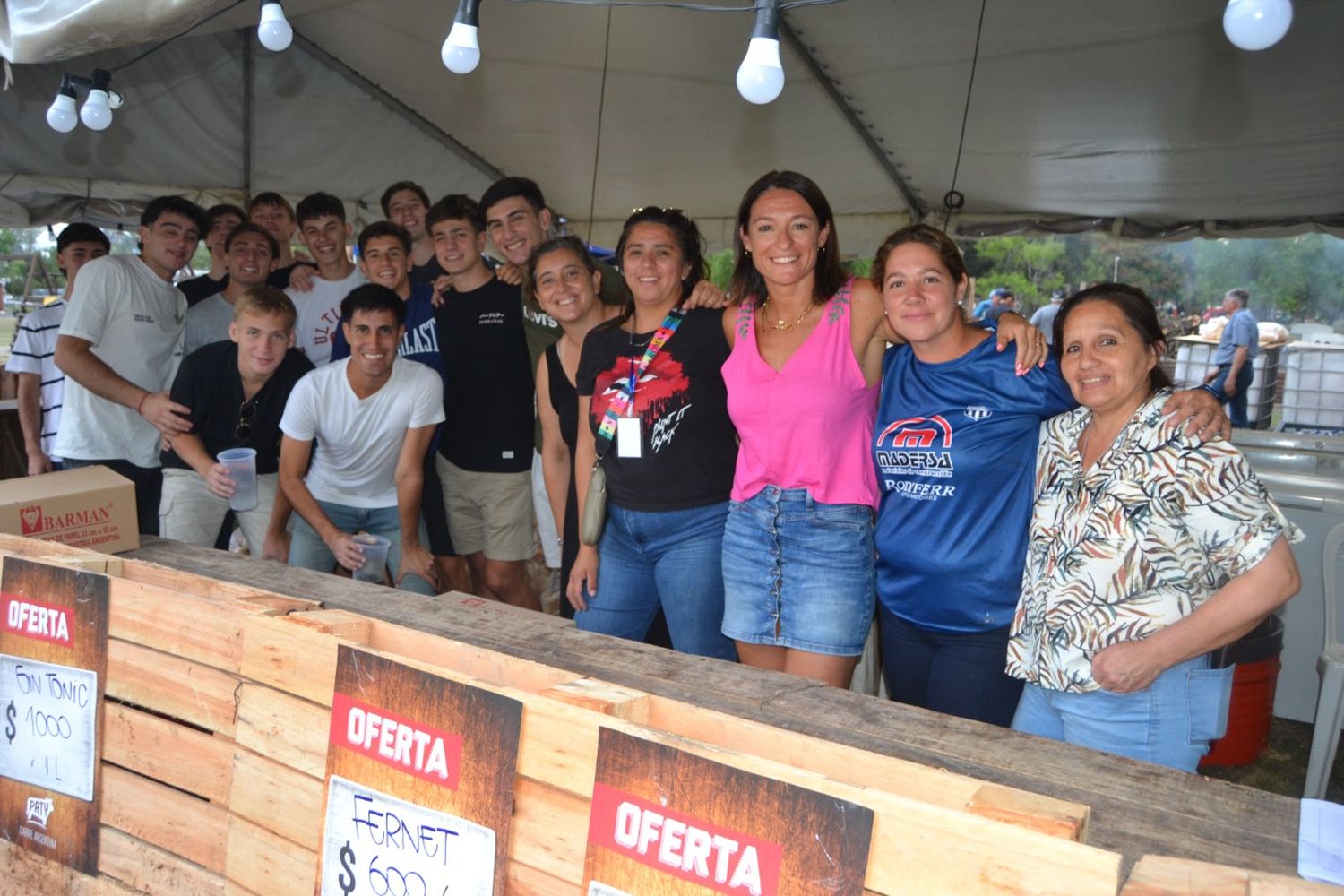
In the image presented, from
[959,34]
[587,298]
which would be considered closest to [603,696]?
[587,298]

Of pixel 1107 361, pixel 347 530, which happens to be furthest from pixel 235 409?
pixel 1107 361

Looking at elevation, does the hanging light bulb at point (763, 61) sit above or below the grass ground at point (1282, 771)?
above

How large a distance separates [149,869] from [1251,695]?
10.4 ft

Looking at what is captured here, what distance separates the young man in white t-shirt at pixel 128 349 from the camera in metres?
3.68

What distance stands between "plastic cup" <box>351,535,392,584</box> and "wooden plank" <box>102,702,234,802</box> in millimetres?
1368

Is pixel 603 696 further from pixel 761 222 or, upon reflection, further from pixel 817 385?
pixel 761 222

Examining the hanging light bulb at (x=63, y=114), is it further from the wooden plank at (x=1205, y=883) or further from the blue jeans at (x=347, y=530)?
A: the wooden plank at (x=1205, y=883)

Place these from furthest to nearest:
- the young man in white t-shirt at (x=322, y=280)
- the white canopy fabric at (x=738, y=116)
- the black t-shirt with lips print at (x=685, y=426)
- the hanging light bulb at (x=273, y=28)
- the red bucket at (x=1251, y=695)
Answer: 1. the white canopy fabric at (x=738, y=116)
2. the young man in white t-shirt at (x=322, y=280)
3. the red bucket at (x=1251, y=695)
4. the hanging light bulb at (x=273, y=28)
5. the black t-shirt with lips print at (x=685, y=426)

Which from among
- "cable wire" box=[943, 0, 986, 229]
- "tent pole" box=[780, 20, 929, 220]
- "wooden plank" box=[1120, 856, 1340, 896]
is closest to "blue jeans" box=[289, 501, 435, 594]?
"wooden plank" box=[1120, 856, 1340, 896]

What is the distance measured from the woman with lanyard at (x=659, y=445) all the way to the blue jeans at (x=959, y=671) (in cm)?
54

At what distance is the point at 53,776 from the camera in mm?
1901

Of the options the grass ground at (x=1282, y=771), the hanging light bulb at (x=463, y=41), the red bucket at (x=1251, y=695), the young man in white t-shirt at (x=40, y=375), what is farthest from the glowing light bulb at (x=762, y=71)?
the young man in white t-shirt at (x=40, y=375)

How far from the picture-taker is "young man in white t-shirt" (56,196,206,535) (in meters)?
3.68

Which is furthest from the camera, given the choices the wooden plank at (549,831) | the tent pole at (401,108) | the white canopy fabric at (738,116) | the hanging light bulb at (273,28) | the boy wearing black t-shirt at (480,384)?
the tent pole at (401,108)
